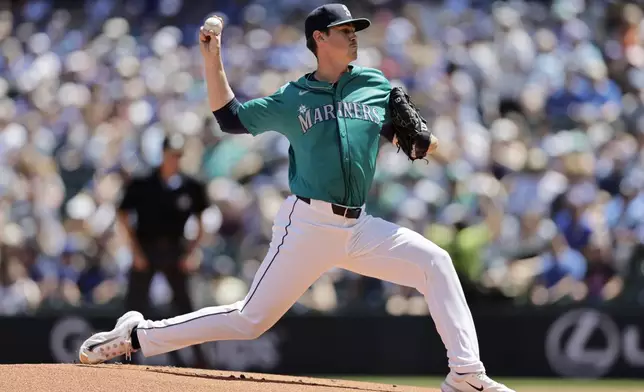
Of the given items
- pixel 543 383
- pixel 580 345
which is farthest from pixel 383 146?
pixel 543 383

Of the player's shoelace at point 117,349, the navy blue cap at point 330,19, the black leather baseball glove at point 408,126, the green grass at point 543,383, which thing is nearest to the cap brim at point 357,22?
the navy blue cap at point 330,19

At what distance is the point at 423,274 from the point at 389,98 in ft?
3.09

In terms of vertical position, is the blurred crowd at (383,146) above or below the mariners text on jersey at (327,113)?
below

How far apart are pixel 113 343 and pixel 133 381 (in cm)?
58

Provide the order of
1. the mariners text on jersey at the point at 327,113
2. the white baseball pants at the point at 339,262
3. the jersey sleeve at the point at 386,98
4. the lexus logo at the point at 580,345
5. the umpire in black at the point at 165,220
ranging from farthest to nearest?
the lexus logo at the point at 580,345 < the umpire in black at the point at 165,220 < the jersey sleeve at the point at 386,98 < the mariners text on jersey at the point at 327,113 < the white baseball pants at the point at 339,262

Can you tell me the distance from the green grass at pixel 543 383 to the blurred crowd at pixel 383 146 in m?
0.64

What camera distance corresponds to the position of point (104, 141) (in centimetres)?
1320

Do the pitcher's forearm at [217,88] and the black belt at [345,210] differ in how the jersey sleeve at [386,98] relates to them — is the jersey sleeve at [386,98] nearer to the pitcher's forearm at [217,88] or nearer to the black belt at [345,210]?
the black belt at [345,210]

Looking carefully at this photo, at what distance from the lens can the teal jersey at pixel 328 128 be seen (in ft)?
19.6

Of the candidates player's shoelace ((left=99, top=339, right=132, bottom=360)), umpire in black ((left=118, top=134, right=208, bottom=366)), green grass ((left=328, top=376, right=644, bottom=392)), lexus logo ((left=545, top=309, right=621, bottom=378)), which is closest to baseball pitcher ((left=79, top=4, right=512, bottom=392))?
player's shoelace ((left=99, top=339, right=132, bottom=360))

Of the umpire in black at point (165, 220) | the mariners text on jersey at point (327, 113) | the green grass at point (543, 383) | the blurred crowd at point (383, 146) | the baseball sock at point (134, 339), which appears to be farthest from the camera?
the blurred crowd at point (383, 146)

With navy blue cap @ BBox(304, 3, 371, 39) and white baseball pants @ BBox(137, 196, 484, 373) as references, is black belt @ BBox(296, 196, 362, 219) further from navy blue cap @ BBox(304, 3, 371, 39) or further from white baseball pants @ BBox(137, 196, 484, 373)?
navy blue cap @ BBox(304, 3, 371, 39)

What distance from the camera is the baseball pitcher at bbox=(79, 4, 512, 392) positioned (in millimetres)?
5883

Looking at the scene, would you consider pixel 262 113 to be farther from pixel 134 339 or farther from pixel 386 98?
pixel 134 339
